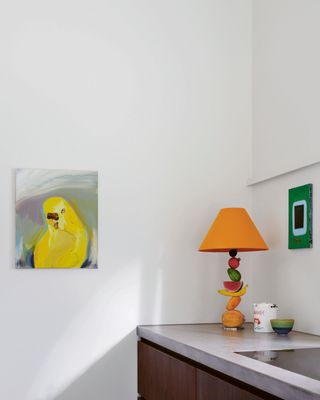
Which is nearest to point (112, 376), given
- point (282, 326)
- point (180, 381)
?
point (180, 381)

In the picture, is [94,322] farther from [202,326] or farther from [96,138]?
[96,138]

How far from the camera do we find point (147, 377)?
112 inches

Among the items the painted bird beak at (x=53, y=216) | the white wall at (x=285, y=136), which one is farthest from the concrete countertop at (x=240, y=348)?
the painted bird beak at (x=53, y=216)

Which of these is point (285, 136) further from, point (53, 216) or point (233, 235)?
point (53, 216)

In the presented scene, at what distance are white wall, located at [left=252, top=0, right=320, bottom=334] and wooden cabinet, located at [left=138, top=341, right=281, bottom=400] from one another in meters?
0.63

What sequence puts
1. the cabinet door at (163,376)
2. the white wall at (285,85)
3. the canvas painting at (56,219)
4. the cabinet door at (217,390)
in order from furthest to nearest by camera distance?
the canvas painting at (56,219) → the white wall at (285,85) → the cabinet door at (163,376) → the cabinet door at (217,390)

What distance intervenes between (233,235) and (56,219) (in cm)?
84

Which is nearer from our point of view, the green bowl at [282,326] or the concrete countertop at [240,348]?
the concrete countertop at [240,348]

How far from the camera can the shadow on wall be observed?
3.03 m

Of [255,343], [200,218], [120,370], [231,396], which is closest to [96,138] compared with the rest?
[200,218]

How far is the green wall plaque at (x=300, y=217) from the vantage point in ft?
8.73

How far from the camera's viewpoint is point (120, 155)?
3.16 meters

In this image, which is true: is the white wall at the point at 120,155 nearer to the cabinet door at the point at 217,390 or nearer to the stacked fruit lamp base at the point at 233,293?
the stacked fruit lamp base at the point at 233,293

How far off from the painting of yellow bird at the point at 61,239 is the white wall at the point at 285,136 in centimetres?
89
